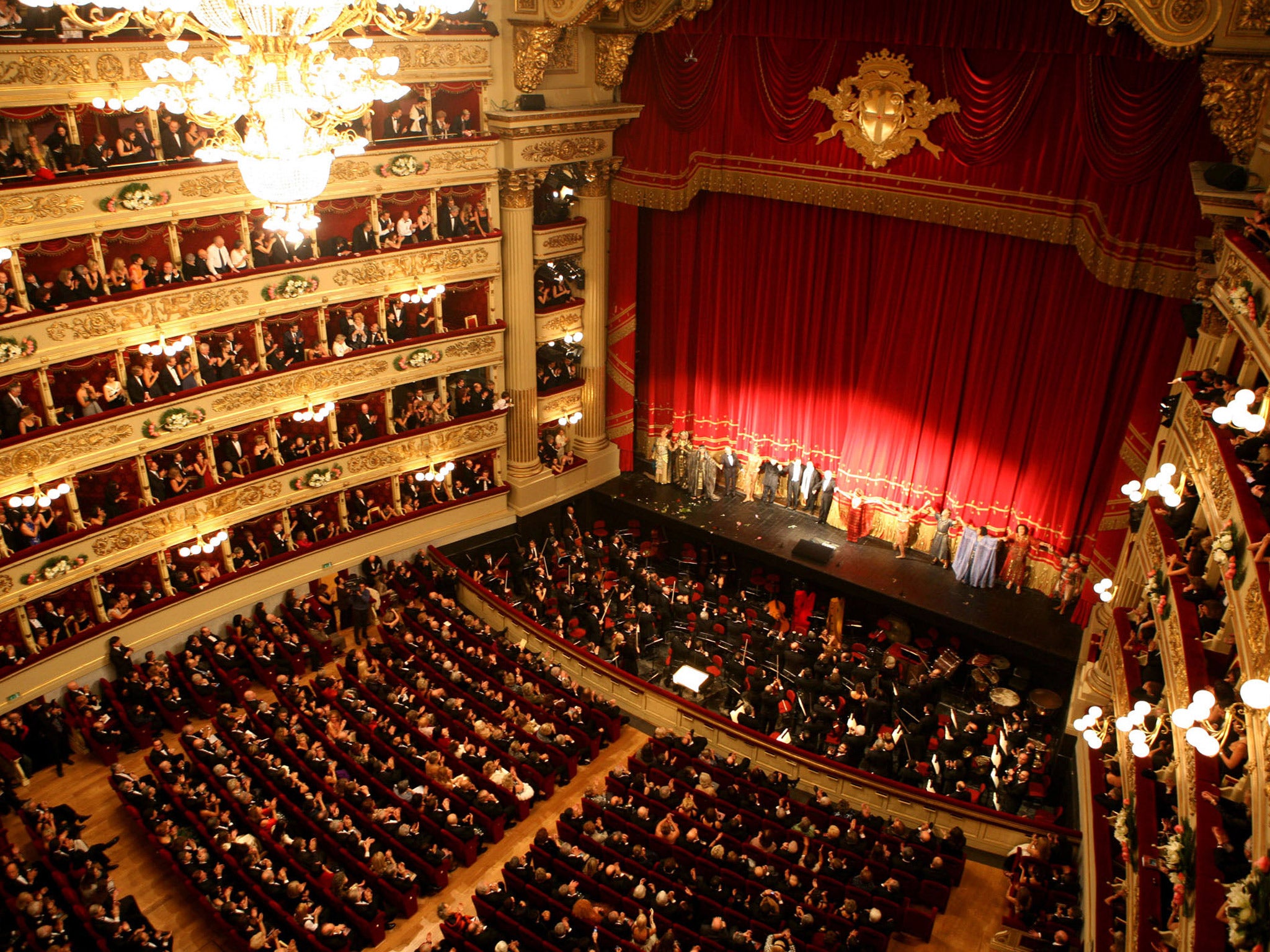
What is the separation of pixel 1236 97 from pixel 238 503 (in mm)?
13708

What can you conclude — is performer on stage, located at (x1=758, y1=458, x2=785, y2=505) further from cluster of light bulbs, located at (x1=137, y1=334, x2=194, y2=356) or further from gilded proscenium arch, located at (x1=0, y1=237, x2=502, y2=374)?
cluster of light bulbs, located at (x1=137, y1=334, x2=194, y2=356)

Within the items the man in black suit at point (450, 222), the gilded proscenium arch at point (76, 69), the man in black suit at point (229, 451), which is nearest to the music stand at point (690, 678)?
the man in black suit at point (229, 451)

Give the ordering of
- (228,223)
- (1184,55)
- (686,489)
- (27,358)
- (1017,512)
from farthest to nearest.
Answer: (686,489) → (1017,512) → (228,223) → (27,358) → (1184,55)

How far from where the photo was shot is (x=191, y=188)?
13.5 metres

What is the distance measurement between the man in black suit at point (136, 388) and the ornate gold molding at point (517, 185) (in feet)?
19.9

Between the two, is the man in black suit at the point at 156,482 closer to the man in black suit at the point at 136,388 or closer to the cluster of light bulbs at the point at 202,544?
the cluster of light bulbs at the point at 202,544

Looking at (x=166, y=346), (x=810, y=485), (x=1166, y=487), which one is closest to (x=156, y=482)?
(x=166, y=346)

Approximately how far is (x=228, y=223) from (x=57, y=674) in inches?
253

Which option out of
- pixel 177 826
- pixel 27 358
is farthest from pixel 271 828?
pixel 27 358

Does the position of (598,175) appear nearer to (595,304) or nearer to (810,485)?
(595,304)

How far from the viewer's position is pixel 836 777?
41.3ft

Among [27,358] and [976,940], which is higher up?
[27,358]

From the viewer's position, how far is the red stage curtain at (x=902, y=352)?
14.4 m

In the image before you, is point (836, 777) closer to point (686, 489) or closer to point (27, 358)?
point (686, 489)
